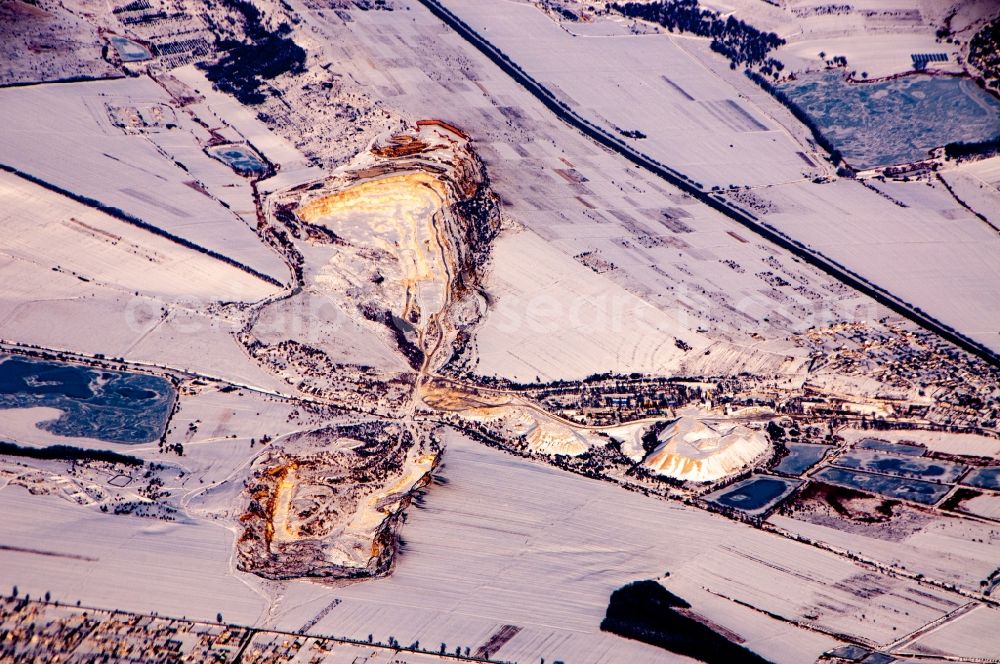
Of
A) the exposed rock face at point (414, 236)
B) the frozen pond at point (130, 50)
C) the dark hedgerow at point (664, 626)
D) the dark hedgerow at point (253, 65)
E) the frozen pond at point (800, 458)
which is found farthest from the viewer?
the frozen pond at point (130, 50)

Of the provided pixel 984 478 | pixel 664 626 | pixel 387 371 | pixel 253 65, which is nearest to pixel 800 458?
pixel 984 478

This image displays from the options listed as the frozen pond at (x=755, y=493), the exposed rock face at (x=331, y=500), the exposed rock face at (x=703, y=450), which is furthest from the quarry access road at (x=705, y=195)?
the exposed rock face at (x=331, y=500)

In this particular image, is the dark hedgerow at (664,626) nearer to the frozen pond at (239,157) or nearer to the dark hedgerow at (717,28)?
the frozen pond at (239,157)

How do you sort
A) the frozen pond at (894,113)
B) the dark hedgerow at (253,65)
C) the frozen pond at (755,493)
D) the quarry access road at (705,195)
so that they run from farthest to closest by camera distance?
the frozen pond at (894,113), the dark hedgerow at (253,65), the quarry access road at (705,195), the frozen pond at (755,493)

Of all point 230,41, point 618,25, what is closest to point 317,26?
point 230,41

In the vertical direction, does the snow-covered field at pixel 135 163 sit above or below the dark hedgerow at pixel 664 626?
above

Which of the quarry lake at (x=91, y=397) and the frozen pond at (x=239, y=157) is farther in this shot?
the frozen pond at (x=239, y=157)

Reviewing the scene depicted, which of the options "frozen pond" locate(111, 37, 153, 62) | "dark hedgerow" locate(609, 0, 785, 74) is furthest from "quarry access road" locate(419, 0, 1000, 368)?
"frozen pond" locate(111, 37, 153, 62)
